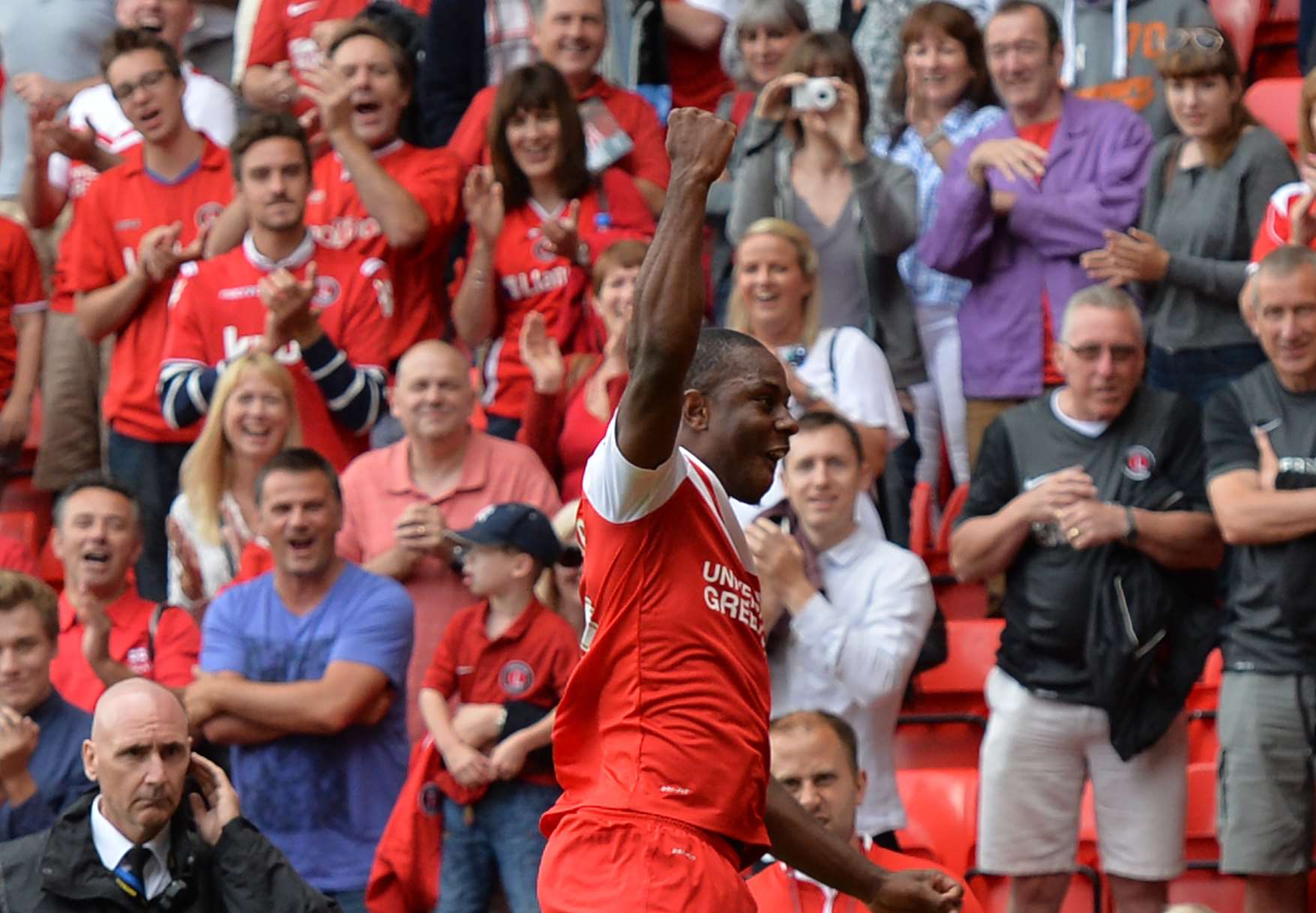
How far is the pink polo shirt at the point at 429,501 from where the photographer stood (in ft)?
24.3

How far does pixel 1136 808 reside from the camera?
21.8ft

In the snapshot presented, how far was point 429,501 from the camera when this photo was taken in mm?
7605

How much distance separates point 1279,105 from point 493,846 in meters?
5.24

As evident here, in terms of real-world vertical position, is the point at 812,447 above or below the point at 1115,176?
below

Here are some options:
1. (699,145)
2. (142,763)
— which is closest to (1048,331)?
(142,763)

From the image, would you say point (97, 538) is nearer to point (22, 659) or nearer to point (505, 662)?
point (22, 659)

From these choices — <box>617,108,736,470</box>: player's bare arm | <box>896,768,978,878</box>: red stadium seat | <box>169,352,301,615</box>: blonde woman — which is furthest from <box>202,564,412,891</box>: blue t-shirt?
<box>617,108,736,470</box>: player's bare arm

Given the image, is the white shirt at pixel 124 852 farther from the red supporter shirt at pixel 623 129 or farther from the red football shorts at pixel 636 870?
the red supporter shirt at pixel 623 129

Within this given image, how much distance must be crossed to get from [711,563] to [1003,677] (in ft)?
9.43

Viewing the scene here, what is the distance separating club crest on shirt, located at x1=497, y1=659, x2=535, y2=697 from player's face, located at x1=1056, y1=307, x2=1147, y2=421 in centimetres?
178

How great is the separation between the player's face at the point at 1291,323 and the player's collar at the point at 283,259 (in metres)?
3.51

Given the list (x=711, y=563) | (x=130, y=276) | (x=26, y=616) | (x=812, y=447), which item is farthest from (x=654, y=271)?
(x=130, y=276)

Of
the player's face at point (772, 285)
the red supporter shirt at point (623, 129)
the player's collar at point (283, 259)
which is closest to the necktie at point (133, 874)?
the player's face at point (772, 285)

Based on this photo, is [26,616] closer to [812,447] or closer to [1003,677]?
[812,447]
